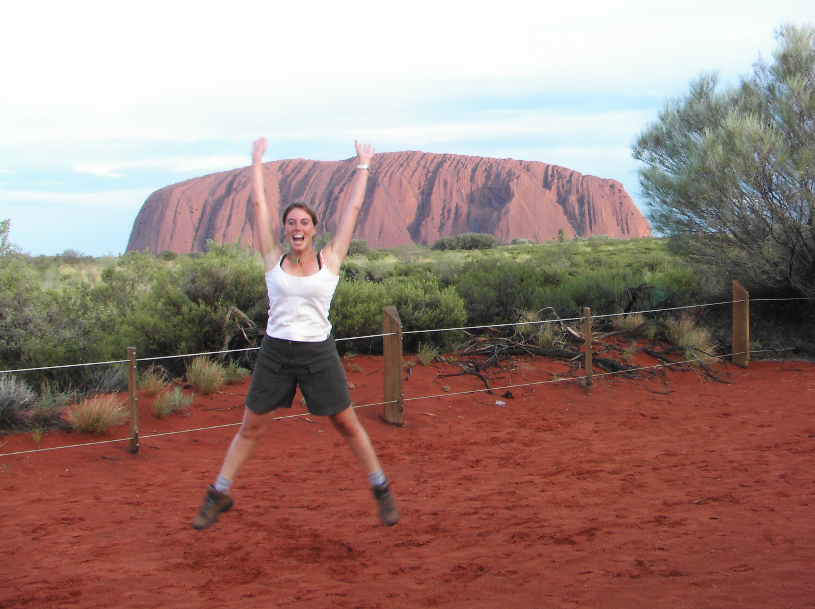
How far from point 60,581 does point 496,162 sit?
302ft

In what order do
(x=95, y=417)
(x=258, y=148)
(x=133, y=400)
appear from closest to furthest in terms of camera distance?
(x=258, y=148)
(x=133, y=400)
(x=95, y=417)

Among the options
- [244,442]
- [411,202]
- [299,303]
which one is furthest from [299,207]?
[411,202]

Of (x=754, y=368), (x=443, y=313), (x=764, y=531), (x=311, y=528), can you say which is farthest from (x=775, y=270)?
(x=311, y=528)

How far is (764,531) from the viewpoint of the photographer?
3.89 meters

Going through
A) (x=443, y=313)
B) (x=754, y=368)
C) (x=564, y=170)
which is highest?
(x=564, y=170)

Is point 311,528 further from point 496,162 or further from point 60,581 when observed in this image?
point 496,162

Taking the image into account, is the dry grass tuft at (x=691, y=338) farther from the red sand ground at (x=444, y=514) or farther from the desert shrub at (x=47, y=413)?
the desert shrub at (x=47, y=413)

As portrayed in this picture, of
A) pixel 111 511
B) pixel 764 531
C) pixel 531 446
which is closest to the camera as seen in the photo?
pixel 764 531

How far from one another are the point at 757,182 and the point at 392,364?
7.67 metres

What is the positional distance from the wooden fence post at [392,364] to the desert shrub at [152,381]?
2792mm

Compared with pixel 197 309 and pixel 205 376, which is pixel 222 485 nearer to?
pixel 205 376

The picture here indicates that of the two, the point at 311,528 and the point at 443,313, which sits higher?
the point at 443,313

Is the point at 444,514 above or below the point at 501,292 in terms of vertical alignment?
below

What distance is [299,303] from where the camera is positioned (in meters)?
3.24
